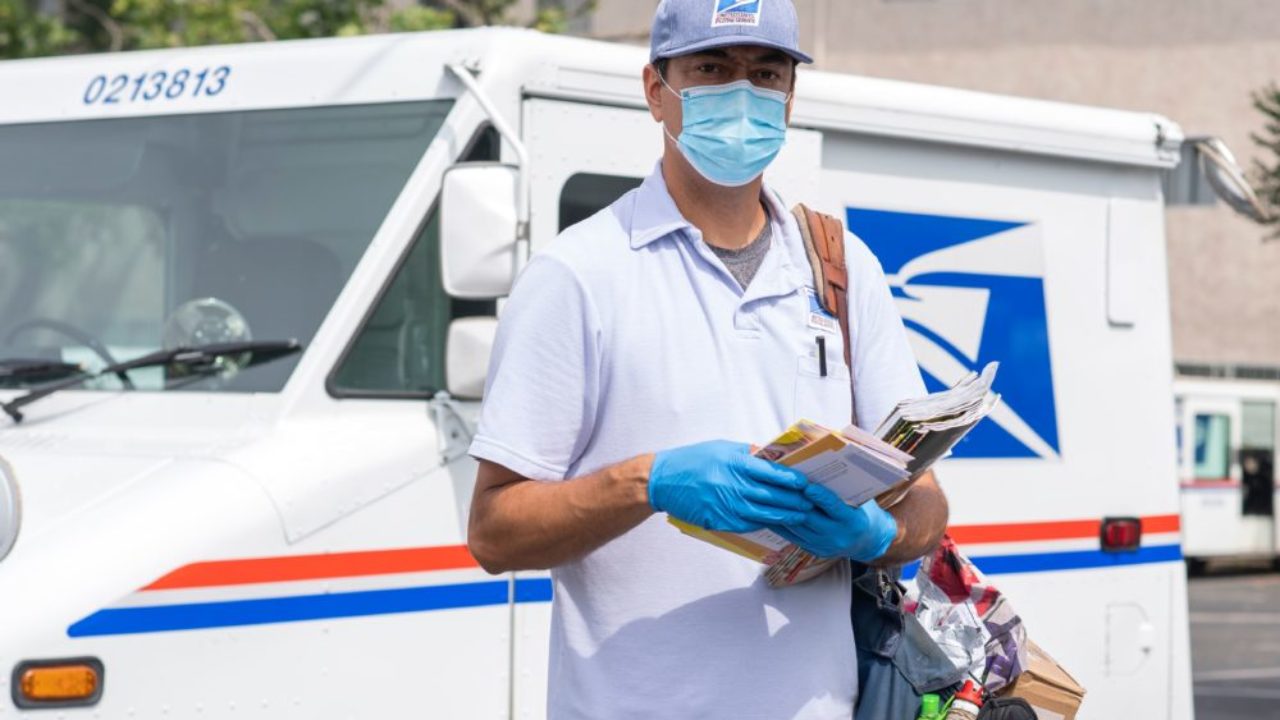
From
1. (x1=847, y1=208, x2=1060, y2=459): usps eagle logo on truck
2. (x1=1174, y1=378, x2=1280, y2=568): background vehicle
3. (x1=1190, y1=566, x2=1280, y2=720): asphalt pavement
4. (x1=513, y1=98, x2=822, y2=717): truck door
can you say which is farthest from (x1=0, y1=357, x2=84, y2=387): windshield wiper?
(x1=1174, y1=378, x2=1280, y2=568): background vehicle

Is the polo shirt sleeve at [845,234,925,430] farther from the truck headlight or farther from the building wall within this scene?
the building wall

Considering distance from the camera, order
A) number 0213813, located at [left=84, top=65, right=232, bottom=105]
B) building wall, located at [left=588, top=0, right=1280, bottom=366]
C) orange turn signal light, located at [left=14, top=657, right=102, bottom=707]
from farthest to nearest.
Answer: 1. building wall, located at [left=588, top=0, right=1280, bottom=366]
2. number 0213813, located at [left=84, top=65, right=232, bottom=105]
3. orange turn signal light, located at [left=14, top=657, right=102, bottom=707]

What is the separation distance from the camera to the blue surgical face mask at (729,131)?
2.85 metres

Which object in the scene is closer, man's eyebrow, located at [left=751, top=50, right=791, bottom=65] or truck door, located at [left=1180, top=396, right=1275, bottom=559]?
man's eyebrow, located at [left=751, top=50, right=791, bottom=65]

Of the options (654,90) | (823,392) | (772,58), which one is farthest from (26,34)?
(823,392)

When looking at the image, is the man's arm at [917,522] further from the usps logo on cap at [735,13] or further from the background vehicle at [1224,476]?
the background vehicle at [1224,476]

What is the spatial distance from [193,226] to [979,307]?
2.19 meters

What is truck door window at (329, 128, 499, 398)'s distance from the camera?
14.5 feet

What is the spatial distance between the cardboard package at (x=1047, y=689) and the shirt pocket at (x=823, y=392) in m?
0.67

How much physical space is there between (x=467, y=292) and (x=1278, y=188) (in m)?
19.6

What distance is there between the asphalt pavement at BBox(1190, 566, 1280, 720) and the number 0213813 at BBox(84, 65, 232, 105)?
8.32 meters

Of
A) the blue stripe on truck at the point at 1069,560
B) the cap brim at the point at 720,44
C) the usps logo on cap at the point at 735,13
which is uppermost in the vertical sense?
the usps logo on cap at the point at 735,13

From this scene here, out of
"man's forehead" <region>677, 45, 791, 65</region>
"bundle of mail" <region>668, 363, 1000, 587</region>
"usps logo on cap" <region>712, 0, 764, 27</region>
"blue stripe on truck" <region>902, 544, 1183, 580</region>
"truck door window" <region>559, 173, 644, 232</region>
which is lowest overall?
"blue stripe on truck" <region>902, 544, 1183, 580</region>

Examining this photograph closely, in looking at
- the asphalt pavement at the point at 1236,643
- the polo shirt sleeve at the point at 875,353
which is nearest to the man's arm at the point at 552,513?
the polo shirt sleeve at the point at 875,353
